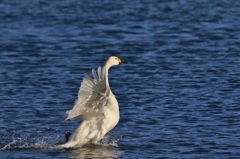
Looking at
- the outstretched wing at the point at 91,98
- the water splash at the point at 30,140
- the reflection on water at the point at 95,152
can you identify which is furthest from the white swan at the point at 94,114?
the water splash at the point at 30,140

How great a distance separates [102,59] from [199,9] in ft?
32.2

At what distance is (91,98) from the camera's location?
37.0 ft

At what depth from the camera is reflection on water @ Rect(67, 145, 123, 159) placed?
36.9ft

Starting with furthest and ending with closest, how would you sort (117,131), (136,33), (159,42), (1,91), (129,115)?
(136,33), (159,42), (1,91), (129,115), (117,131)

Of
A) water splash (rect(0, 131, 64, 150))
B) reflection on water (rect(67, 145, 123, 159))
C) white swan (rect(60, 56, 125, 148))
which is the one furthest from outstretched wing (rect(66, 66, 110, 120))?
water splash (rect(0, 131, 64, 150))

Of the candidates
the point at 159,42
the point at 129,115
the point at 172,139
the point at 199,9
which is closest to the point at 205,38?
the point at 159,42

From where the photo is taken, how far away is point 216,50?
65.4 feet

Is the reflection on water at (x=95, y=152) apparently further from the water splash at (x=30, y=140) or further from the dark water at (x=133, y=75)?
the water splash at (x=30, y=140)

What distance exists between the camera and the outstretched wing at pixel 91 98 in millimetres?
10875

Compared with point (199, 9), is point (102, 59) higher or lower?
lower

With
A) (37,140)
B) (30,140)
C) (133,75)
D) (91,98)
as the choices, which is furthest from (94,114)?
(133,75)

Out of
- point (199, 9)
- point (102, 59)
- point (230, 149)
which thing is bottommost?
point (230, 149)

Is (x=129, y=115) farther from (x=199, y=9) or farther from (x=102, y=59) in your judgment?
(x=199, y=9)

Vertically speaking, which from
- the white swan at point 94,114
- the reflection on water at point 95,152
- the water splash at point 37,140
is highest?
the white swan at point 94,114
